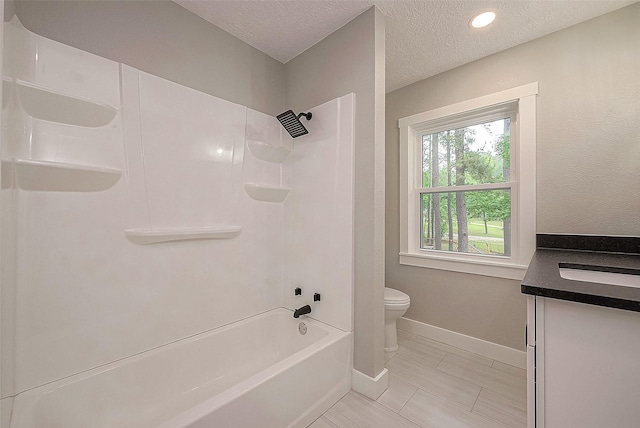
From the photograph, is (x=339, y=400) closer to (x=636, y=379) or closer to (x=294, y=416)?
(x=294, y=416)

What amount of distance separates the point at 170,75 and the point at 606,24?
2769 mm

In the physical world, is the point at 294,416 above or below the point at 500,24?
below

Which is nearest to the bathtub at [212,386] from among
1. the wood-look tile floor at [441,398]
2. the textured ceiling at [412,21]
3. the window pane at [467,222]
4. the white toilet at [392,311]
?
the wood-look tile floor at [441,398]

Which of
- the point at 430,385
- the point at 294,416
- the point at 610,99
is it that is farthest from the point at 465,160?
the point at 294,416

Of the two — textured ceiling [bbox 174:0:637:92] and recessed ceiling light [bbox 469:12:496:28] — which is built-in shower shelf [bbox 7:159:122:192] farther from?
recessed ceiling light [bbox 469:12:496:28]

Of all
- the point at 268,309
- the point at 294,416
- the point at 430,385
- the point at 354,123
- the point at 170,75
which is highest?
the point at 170,75

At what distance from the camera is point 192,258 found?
167 centimetres

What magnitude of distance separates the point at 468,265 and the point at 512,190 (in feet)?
2.27

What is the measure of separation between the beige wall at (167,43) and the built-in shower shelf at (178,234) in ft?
3.03

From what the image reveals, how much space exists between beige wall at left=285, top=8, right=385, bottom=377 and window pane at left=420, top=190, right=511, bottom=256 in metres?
1.08

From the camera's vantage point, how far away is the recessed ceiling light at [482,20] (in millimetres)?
1689

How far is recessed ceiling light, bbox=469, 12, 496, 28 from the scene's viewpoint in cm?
169

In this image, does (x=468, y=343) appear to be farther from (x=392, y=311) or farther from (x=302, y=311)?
(x=302, y=311)

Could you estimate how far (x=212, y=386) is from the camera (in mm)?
1642
